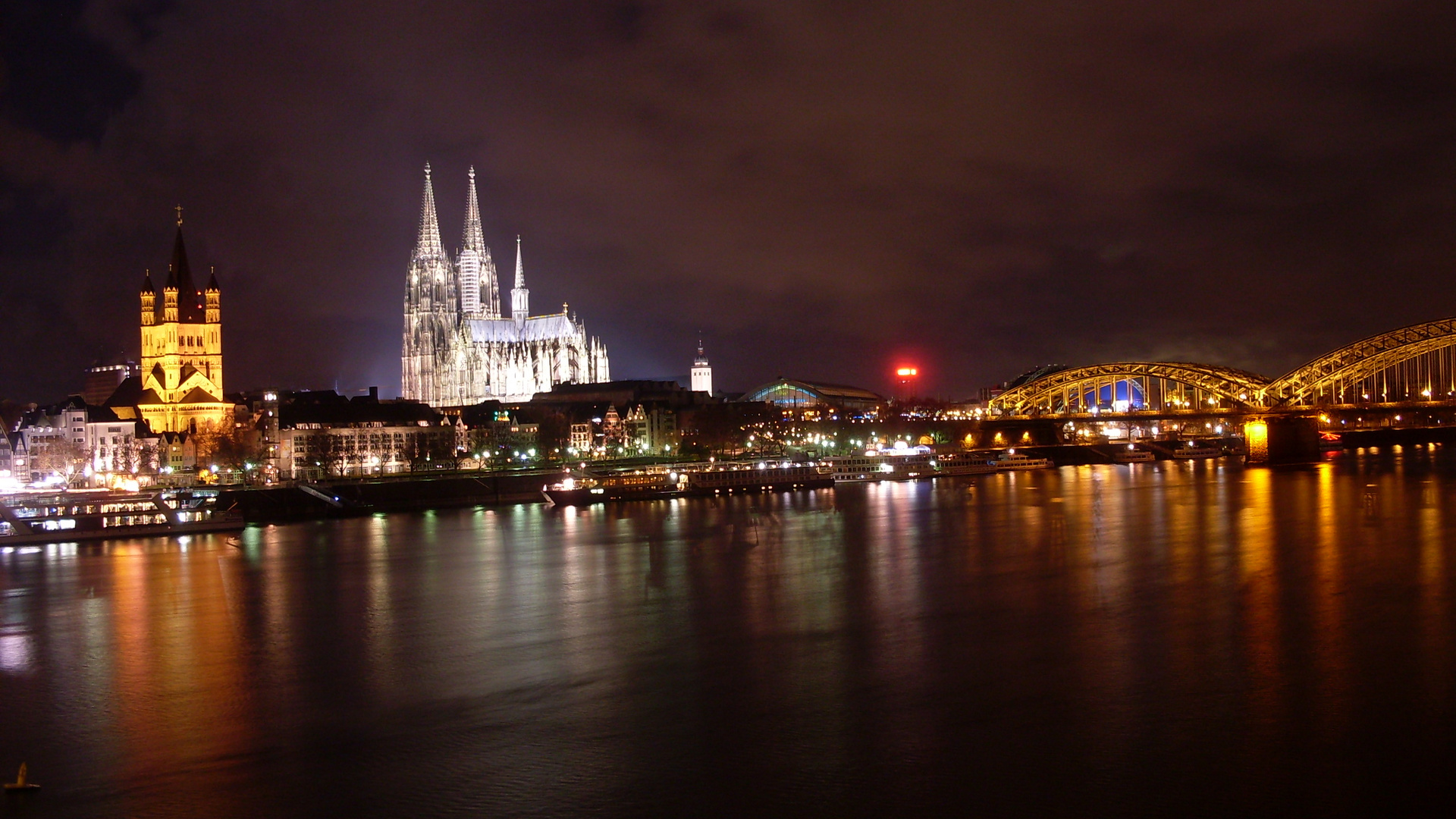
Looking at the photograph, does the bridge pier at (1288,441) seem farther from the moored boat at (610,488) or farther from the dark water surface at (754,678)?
the dark water surface at (754,678)

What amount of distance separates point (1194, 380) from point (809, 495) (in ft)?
96.7

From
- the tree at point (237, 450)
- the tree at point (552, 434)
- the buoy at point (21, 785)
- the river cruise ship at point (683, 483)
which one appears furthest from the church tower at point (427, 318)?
the buoy at point (21, 785)

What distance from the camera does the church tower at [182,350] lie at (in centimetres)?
5525

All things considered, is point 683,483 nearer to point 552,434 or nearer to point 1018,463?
point 1018,463

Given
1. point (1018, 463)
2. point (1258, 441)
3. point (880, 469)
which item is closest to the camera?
point (880, 469)

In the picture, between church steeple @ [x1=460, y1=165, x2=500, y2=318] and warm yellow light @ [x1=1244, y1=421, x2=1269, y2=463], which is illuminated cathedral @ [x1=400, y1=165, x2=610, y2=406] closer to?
church steeple @ [x1=460, y1=165, x2=500, y2=318]

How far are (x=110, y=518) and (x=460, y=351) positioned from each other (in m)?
50.8

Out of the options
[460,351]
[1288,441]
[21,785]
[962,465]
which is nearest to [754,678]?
[21,785]

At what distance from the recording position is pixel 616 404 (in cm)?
7144

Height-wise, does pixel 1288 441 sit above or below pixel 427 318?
below

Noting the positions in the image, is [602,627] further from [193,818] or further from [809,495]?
[809,495]

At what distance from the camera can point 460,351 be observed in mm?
81250

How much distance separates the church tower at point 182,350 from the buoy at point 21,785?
4748cm

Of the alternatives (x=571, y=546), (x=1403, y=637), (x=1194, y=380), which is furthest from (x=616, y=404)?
(x=1403, y=637)
